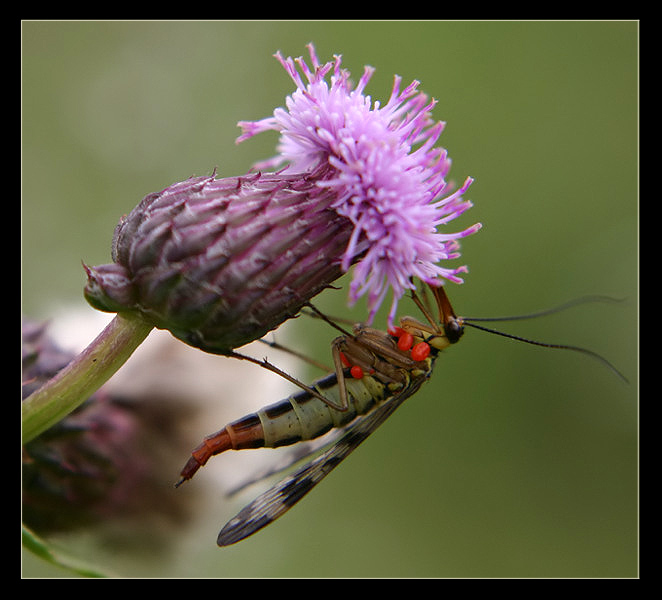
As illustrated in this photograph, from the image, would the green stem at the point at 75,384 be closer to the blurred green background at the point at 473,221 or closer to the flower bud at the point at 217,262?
the flower bud at the point at 217,262

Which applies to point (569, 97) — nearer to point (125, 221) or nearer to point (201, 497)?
point (201, 497)

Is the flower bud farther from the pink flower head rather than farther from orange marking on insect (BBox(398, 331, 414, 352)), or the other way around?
orange marking on insect (BBox(398, 331, 414, 352))

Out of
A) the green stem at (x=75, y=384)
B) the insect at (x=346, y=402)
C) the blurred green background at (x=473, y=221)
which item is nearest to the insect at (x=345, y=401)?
the insect at (x=346, y=402)

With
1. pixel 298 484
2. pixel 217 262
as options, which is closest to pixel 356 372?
pixel 298 484

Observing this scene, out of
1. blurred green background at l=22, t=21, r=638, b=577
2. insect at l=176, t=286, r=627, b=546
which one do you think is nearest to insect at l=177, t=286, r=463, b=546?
insect at l=176, t=286, r=627, b=546

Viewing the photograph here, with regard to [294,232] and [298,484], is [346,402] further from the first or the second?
[294,232]
